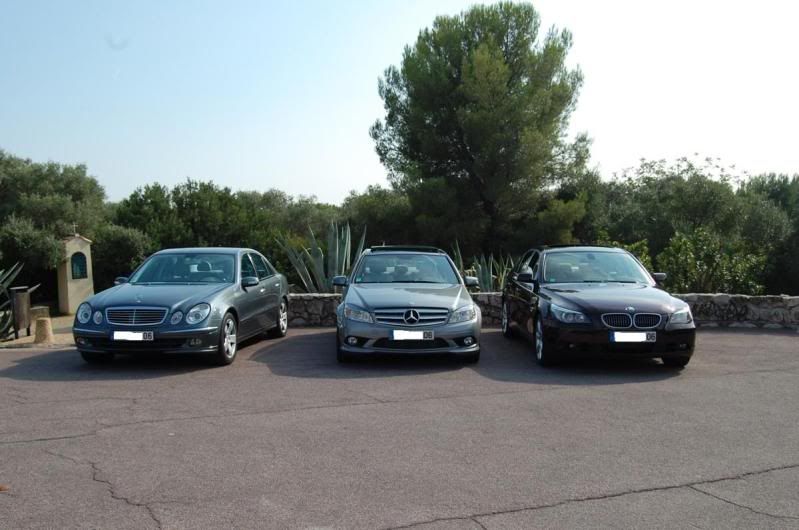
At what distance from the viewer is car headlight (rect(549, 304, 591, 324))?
29.3ft

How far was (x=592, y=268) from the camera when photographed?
10633 millimetres

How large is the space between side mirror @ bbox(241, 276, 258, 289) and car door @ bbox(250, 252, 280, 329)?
0.55 m

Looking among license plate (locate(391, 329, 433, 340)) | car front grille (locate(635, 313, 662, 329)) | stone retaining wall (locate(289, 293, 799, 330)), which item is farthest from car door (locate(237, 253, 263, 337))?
car front grille (locate(635, 313, 662, 329))

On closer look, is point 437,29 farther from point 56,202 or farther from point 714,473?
point 714,473

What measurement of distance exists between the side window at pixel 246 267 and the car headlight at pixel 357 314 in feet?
7.39

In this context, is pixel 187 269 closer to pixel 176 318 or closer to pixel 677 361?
pixel 176 318

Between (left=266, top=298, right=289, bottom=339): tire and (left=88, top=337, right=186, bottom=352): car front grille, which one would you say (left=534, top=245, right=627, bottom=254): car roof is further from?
(left=88, top=337, right=186, bottom=352): car front grille

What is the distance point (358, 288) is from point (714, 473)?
5884 millimetres

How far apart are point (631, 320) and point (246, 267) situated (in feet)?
18.8

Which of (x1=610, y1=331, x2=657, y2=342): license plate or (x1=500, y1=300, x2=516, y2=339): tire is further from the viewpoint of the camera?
(x1=500, y1=300, x2=516, y2=339): tire

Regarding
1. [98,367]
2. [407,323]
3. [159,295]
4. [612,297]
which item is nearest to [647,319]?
[612,297]

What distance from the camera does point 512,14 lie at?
103ft

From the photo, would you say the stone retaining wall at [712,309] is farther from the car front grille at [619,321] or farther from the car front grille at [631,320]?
the car front grille at [619,321]

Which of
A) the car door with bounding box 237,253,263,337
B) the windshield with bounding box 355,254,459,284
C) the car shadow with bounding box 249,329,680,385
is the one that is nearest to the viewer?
the car shadow with bounding box 249,329,680,385
